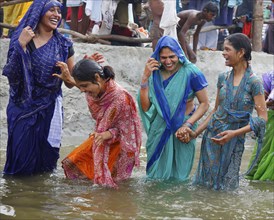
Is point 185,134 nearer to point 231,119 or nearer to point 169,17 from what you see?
point 231,119

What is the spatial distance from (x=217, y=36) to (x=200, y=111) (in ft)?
22.7

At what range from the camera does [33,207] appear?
5.59m

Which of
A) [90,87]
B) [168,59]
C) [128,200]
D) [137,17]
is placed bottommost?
[128,200]

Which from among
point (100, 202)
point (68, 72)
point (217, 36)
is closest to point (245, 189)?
point (100, 202)

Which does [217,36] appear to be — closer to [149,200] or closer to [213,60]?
[213,60]

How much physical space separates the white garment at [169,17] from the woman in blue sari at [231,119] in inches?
144

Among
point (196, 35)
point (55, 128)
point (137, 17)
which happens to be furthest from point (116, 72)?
point (55, 128)

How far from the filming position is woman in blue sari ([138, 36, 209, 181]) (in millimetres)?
6621

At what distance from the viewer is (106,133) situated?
6.48 metres

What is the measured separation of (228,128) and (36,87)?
6.13ft

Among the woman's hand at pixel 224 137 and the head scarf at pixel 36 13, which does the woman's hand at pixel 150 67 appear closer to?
the woman's hand at pixel 224 137

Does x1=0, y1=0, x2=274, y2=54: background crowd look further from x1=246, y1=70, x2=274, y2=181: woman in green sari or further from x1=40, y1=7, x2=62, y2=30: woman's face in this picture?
x1=40, y1=7, x2=62, y2=30: woman's face

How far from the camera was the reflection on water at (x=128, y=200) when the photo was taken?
5.48m

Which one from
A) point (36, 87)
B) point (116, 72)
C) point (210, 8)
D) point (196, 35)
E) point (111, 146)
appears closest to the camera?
point (111, 146)
